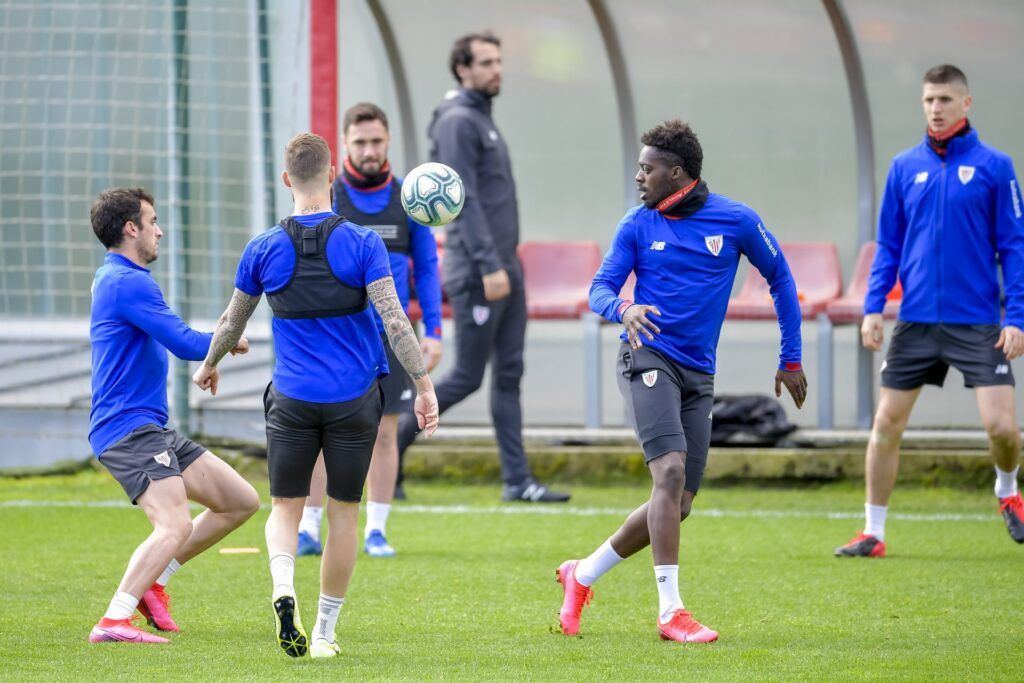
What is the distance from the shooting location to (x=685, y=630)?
17.3 feet

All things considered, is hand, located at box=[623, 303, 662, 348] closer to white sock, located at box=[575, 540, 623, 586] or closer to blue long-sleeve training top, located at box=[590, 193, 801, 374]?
blue long-sleeve training top, located at box=[590, 193, 801, 374]

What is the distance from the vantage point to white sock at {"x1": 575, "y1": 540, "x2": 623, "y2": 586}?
5.62m

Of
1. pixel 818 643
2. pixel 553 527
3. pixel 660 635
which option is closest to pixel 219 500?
pixel 660 635

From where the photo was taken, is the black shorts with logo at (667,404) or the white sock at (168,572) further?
the white sock at (168,572)

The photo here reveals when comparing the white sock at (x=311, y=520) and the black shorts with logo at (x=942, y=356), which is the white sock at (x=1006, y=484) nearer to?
the black shorts with logo at (x=942, y=356)

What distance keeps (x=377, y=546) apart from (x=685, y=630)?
2410mm

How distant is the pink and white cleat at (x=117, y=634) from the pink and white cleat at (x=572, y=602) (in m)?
1.36

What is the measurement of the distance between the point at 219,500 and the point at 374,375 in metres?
0.97

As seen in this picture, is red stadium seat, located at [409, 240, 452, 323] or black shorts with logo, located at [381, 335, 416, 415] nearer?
black shorts with logo, located at [381, 335, 416, 415]

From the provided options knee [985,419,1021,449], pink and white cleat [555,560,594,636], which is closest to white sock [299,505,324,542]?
pink and white cleat [555,560,594,636]

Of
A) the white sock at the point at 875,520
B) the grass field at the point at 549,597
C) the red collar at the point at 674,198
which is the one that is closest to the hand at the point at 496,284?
the grass field at the point at 549,597

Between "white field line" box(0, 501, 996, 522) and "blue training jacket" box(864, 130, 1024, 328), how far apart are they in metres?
1.67

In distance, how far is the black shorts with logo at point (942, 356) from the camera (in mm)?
7176

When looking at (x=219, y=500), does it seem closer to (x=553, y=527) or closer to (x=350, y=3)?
(x=553, y=527)
